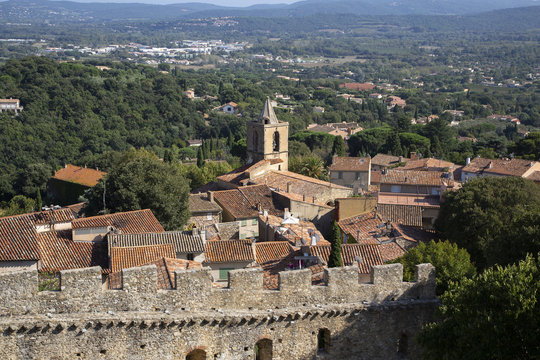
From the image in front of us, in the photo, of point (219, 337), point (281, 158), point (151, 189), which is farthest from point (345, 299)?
point (281, 158)

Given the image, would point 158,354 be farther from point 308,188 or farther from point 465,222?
point 308,188

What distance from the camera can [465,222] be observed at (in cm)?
2659

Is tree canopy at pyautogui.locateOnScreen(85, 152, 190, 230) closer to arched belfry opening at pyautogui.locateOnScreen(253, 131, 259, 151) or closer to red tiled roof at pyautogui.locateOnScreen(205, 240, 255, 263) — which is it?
red tiled roof at pyautogui.locateOnScreen(205, 240, 255, 263)

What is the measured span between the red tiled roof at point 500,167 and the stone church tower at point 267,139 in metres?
14.5

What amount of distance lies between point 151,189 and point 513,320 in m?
20.8

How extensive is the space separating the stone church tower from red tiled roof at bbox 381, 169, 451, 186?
7928 millimetres

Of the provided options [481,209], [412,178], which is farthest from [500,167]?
[481,209]

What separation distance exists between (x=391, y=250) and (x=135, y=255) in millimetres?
10326

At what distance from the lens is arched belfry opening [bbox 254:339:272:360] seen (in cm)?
1330

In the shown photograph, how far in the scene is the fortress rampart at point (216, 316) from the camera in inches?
468

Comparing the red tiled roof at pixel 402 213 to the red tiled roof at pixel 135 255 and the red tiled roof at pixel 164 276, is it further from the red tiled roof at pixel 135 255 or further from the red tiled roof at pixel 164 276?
the red tiled roof at pixel 164 276

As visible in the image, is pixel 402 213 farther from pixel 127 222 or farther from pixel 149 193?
pixel 127 222

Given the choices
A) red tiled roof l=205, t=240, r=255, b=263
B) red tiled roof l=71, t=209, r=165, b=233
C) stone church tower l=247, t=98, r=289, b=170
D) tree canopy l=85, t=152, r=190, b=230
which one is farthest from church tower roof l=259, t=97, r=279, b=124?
red tiled roof l=205, t=240, r=255, b=263

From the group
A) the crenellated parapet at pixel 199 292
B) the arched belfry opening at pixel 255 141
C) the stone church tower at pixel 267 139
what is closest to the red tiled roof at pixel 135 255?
the crenellated parapet at pixel 199 292
